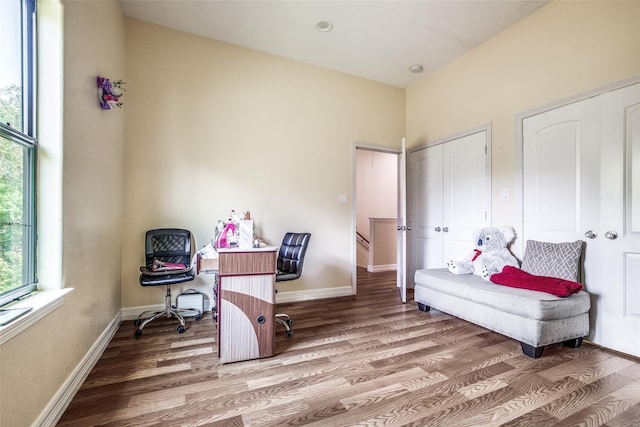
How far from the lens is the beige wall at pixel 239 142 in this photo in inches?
116

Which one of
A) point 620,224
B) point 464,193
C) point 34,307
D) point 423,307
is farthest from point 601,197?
point 34,307

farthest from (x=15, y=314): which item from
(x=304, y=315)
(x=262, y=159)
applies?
(x=262, y=159)

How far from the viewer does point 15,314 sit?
114 cm

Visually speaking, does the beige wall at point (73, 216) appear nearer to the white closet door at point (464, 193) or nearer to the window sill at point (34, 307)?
the window sill at point (34, 307)

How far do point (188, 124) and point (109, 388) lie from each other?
250 centimetres

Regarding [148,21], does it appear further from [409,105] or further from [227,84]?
[409,105]

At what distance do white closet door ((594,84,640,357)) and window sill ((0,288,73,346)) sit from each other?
145 inches

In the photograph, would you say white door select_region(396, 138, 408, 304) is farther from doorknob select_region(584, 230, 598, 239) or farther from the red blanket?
doorknob select_region(584, 230, 598, 239)

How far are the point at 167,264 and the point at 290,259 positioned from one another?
3.93ft

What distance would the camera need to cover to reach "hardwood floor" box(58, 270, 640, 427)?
4.85 feet

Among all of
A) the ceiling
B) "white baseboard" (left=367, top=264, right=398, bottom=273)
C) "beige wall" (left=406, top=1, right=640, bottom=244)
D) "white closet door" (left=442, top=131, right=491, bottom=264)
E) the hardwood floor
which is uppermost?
the ceiling

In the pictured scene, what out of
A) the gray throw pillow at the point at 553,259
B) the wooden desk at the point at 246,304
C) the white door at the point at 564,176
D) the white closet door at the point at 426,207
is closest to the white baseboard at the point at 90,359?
the wooden desk at the point at 246,304

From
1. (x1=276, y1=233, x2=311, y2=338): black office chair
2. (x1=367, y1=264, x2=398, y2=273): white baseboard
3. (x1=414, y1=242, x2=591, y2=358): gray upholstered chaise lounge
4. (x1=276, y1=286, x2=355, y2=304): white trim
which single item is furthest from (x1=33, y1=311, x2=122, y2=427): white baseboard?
(x1=367, y1=264, x2=398, y2=273): white baseboard

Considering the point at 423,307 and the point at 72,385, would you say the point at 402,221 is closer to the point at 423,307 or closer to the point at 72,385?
the point at 423,307
